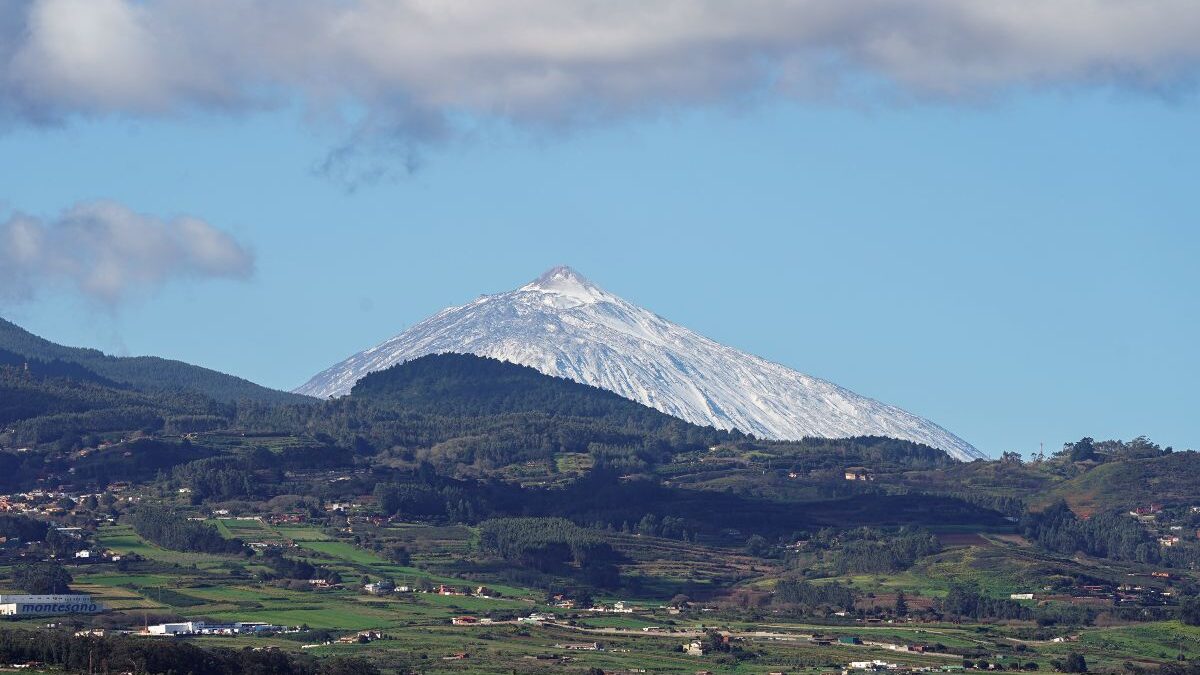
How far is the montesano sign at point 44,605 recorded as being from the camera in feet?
501

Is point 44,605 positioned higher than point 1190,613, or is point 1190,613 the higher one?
point 1190,613

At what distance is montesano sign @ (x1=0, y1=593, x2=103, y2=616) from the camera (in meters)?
153

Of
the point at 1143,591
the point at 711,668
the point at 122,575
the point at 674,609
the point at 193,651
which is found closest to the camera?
the point at 193,651

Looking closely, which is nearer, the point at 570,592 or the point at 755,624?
the point at 755,624

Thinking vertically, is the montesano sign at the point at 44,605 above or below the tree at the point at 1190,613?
below

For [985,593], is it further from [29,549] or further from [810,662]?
[29,549]

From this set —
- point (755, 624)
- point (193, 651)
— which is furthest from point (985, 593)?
point (193, 651)

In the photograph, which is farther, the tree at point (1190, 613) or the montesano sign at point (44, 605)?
the tree at point (1190, 613)

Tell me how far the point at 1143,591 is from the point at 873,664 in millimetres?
54420

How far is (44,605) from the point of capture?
6068 inches

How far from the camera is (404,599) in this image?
586 ft

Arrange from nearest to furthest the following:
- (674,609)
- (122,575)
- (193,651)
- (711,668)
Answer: (193,651) < (711,668) < (122,575) < (674,609)

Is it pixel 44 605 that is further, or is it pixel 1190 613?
pixel 1190 613

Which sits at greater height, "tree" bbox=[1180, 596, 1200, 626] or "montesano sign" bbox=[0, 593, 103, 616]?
"tree" bbox=[1180, 596, 1200, 626]
